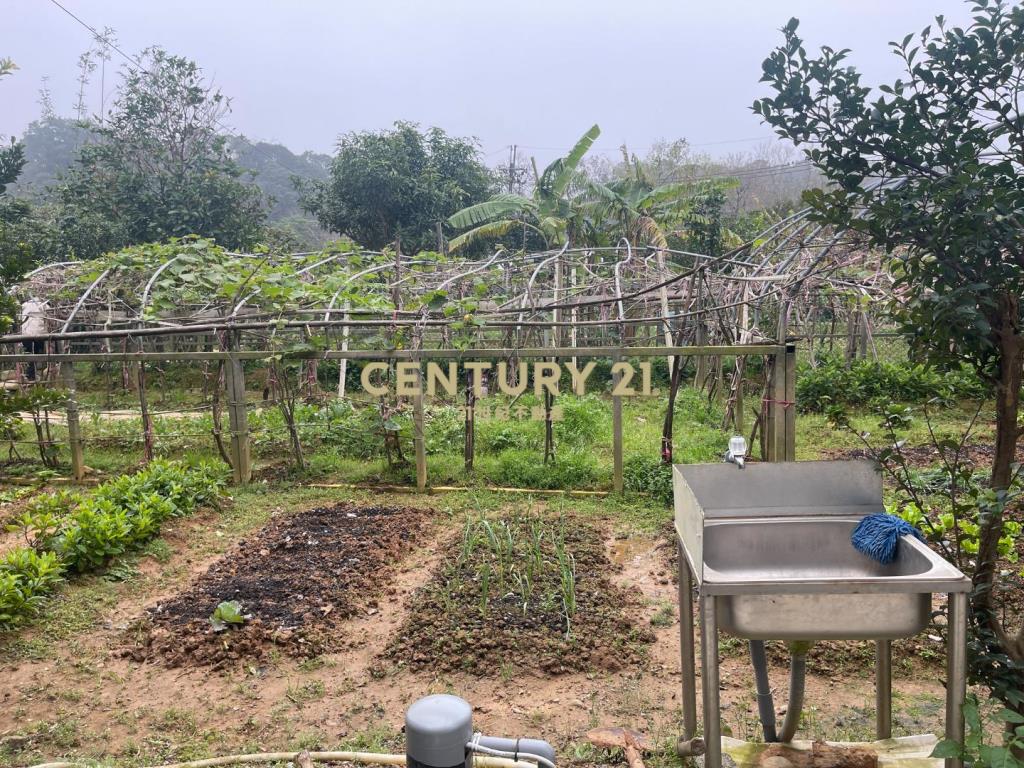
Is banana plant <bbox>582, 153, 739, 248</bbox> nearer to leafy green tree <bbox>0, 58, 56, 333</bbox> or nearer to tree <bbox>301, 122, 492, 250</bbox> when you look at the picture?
tree <bbox>301, 122, 492, 250</bbox>

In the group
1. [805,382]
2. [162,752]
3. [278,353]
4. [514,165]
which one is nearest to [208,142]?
[514,165]

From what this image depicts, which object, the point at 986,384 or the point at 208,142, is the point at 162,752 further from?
the point at 208,142

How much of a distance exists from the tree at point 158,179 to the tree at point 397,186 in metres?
Result: 2.46

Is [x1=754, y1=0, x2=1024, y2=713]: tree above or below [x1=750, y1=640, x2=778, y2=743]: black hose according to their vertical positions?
above

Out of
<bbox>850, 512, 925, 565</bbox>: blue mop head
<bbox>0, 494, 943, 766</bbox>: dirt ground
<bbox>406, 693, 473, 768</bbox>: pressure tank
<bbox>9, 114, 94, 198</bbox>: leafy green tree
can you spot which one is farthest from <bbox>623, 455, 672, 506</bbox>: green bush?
<bbox>9, 114, 94, 198</bbox>: leafy green tree

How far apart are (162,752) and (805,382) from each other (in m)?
9.86

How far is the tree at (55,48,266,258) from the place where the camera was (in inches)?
665

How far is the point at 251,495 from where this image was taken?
287 inches

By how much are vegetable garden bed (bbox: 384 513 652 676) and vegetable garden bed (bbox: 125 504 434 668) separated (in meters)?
0.48

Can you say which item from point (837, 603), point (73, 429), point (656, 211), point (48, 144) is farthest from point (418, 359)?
point (48, 144)

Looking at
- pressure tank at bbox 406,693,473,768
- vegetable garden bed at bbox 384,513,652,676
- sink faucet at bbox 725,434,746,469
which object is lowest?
vegetable garden bed at bbox 384,513,652,676

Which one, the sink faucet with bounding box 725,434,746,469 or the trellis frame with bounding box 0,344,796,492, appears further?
the trellis frame with bounding box 0,344,796,492

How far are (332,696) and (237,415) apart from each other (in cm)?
445

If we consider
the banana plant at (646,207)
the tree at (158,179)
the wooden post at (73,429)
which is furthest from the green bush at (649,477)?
the tree at (158,179)
